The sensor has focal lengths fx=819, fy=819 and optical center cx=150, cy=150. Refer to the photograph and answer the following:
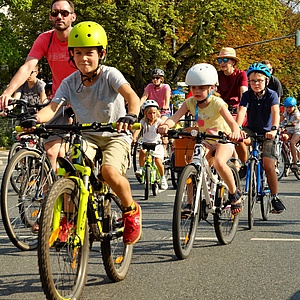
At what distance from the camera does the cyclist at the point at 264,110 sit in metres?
9.09

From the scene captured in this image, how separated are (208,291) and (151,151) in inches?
295

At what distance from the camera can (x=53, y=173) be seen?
742 cm

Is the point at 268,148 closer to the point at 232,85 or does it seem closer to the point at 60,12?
the point at 232,85

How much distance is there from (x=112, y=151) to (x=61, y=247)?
1.00 metres

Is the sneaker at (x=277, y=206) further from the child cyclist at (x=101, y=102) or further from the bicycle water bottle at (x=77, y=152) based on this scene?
the bicycle water bottle at (x=77, y=152)

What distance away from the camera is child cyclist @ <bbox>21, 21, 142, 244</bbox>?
5.61 meters

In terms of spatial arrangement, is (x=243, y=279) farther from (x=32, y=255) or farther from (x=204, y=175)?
(x=32, y=255)

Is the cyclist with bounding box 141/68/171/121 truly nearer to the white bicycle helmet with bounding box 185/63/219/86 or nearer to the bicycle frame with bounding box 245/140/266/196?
the bicycle frame with bounding box 245/140/266/196

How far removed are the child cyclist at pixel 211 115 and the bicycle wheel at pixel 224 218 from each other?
0.26 ft

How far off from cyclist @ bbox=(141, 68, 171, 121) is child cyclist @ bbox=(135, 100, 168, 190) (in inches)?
34.9

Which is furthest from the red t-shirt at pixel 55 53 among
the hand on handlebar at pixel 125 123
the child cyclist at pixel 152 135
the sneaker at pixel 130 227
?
the child cyclist at pixel 152 135

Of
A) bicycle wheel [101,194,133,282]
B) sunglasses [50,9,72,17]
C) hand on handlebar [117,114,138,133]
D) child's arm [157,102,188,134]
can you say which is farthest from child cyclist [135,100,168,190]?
hand on handlebar [117,114,138,133]

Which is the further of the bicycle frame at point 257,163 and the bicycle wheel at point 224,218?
the bicycle frame at point 257,163

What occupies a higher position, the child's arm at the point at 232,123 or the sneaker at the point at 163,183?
the child's arm at the point at 232,123
